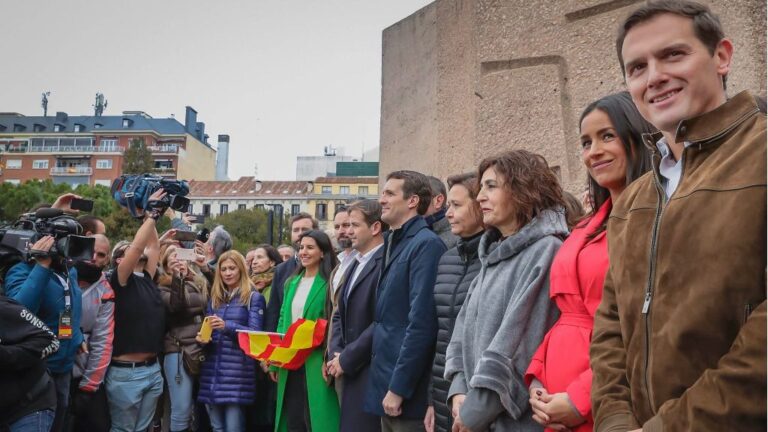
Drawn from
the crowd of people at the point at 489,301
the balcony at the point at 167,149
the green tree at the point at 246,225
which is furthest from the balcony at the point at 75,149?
the crowd of people at the point at 489,301

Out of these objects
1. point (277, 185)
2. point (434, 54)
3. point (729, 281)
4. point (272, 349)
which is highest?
point (277, 185)

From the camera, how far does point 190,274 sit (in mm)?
5340

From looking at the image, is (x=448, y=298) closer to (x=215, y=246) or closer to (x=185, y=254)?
(x=185, y=254)

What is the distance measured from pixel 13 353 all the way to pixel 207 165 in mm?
69176

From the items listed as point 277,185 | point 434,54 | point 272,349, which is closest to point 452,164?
point 434,54

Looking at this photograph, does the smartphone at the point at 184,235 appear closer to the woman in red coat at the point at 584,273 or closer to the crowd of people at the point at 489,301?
the crowd of people at the point at 489,301

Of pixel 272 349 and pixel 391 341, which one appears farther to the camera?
pixel 272 349

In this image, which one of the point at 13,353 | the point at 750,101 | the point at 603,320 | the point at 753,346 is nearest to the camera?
the point at 753,346

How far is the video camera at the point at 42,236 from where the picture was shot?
3695mm

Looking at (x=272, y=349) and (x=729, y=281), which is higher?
(x=729, y=281)

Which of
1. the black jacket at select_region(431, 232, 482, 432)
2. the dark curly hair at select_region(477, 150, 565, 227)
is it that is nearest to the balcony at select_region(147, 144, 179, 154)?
the black jacket at select_region(431, 232, 482, 432)

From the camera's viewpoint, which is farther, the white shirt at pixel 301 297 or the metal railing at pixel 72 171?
the metal railing at pixel 72 171

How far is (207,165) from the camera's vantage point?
7006 centimetres

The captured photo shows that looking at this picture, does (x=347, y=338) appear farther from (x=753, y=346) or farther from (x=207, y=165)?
(x=207, y=165)
